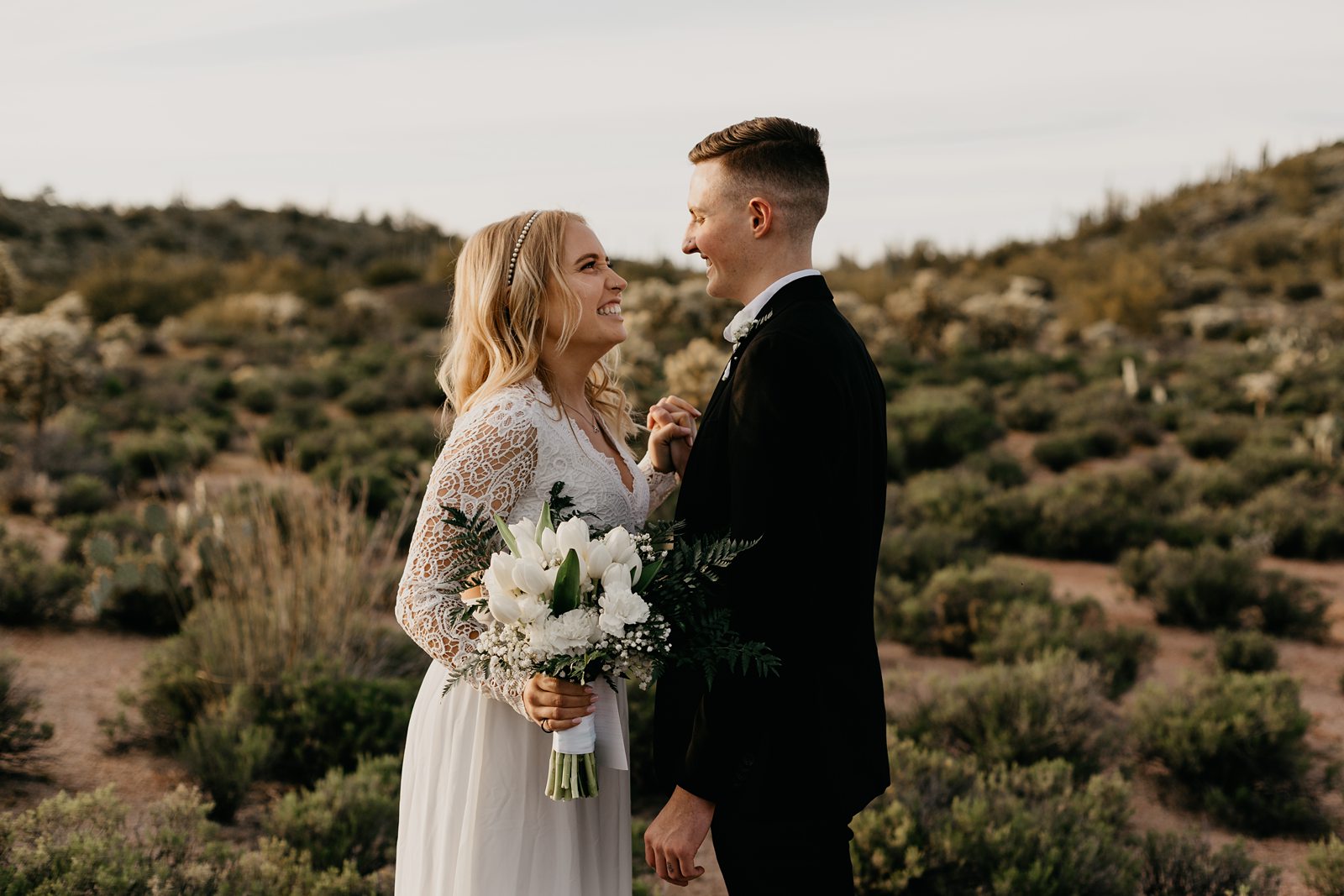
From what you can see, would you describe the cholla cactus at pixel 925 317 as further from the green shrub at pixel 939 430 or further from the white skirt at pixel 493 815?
the white skirt at pixel 493 815

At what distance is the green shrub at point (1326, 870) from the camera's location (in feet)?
14.6

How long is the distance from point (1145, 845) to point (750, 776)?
318 cm

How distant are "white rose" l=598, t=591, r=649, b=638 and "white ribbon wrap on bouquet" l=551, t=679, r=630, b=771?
38 cm

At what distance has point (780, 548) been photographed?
7.43 ft

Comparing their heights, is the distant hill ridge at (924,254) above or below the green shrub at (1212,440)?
above

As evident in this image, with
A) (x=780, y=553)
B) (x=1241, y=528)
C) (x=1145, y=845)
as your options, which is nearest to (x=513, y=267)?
(x=780, y=553)

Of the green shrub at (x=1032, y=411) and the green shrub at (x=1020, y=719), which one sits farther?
the green shrub at (x=1032, y=411)

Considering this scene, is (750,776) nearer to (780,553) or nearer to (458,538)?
(780,553)

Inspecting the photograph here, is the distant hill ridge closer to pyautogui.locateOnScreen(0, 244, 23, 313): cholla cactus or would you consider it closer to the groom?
pyautogui.locateOnScreen(0, 244, 23, 313): cholla cactus

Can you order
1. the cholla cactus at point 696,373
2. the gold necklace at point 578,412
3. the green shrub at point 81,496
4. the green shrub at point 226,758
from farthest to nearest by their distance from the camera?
the green shrub at point 81,496
the cholla cactus at point 696,373
the green shrub at point 226,758
the gold necklace at point 578,412

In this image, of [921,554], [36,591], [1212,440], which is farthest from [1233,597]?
[36,591]

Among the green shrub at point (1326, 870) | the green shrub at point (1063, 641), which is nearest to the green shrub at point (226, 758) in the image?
the green shrub at point (1063, 641)

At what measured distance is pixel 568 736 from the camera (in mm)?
2275

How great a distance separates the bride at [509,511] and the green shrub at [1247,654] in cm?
616
